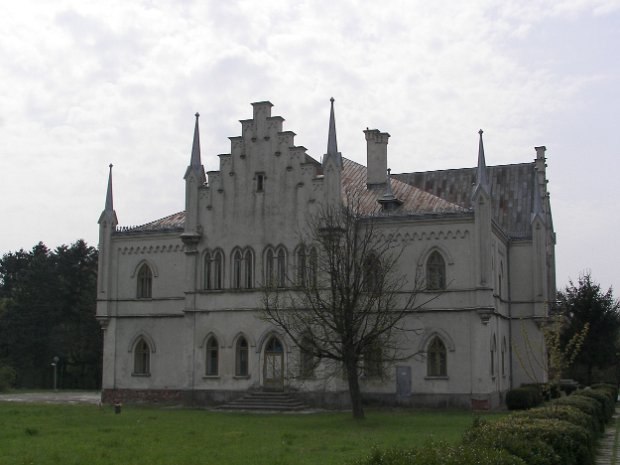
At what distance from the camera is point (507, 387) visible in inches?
1788

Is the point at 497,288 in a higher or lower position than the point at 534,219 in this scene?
lower

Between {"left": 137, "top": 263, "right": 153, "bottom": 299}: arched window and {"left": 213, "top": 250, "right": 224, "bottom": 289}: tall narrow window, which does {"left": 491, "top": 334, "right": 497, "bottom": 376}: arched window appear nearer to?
{"left": 213, "top": 250, "right": 224, "bottom": 289}: tall narrow window

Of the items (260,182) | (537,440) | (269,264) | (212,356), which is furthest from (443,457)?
(212,356)

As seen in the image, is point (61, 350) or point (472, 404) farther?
point (61, 350)

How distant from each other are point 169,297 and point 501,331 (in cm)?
1765

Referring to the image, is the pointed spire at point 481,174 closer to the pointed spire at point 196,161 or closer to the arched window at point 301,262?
the arched window at point 301,262

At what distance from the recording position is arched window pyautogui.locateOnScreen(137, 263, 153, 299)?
47500mm

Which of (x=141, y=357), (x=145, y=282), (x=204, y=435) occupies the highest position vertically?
(x=145, y=282)

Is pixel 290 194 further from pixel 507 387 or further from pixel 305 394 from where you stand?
pixel 507 387

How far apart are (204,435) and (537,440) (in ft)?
47.7

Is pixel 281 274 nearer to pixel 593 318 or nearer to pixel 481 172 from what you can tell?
pixel 481 172

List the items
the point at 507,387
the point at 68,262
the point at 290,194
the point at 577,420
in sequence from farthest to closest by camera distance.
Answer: the point at 68,262
the point at 507,387
the point at 290,194
the point at 577,420

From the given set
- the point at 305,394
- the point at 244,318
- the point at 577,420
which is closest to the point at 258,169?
the point at 244,318

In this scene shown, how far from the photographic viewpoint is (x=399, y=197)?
44.2m
